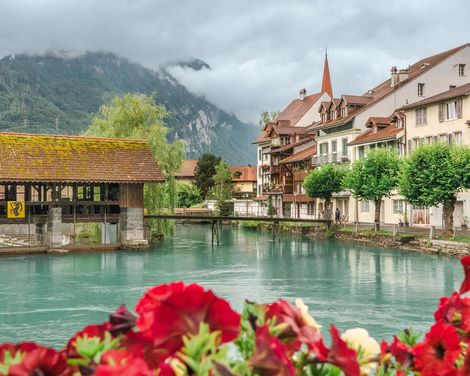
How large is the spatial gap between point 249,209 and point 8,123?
281ft

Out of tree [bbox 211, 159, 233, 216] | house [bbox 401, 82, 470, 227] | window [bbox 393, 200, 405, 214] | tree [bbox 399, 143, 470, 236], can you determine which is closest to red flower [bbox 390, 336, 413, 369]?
tree [bbox 399, 143, 470, 236]

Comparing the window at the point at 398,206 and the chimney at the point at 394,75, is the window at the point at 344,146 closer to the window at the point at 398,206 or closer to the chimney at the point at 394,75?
the chimney at the point at 394,75

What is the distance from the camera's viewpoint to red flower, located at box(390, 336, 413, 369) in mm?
1949

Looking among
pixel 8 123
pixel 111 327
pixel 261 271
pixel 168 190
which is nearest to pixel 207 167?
pixel 168 190

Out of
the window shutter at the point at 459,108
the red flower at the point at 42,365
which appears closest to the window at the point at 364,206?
the window shutter at the point at 459,108

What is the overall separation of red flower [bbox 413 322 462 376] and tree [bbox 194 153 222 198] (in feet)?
266

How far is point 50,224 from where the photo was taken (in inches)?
1289

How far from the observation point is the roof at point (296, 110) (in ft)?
223

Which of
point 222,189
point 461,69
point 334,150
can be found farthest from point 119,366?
point 222,189

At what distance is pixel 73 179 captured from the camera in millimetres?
32719

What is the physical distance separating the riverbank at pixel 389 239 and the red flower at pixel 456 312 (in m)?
26.1

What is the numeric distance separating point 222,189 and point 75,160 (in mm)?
39432

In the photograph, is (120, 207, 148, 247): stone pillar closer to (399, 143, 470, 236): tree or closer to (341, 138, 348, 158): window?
(399, 143, 470, 236): tree

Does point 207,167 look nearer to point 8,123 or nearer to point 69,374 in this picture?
point 8,123
